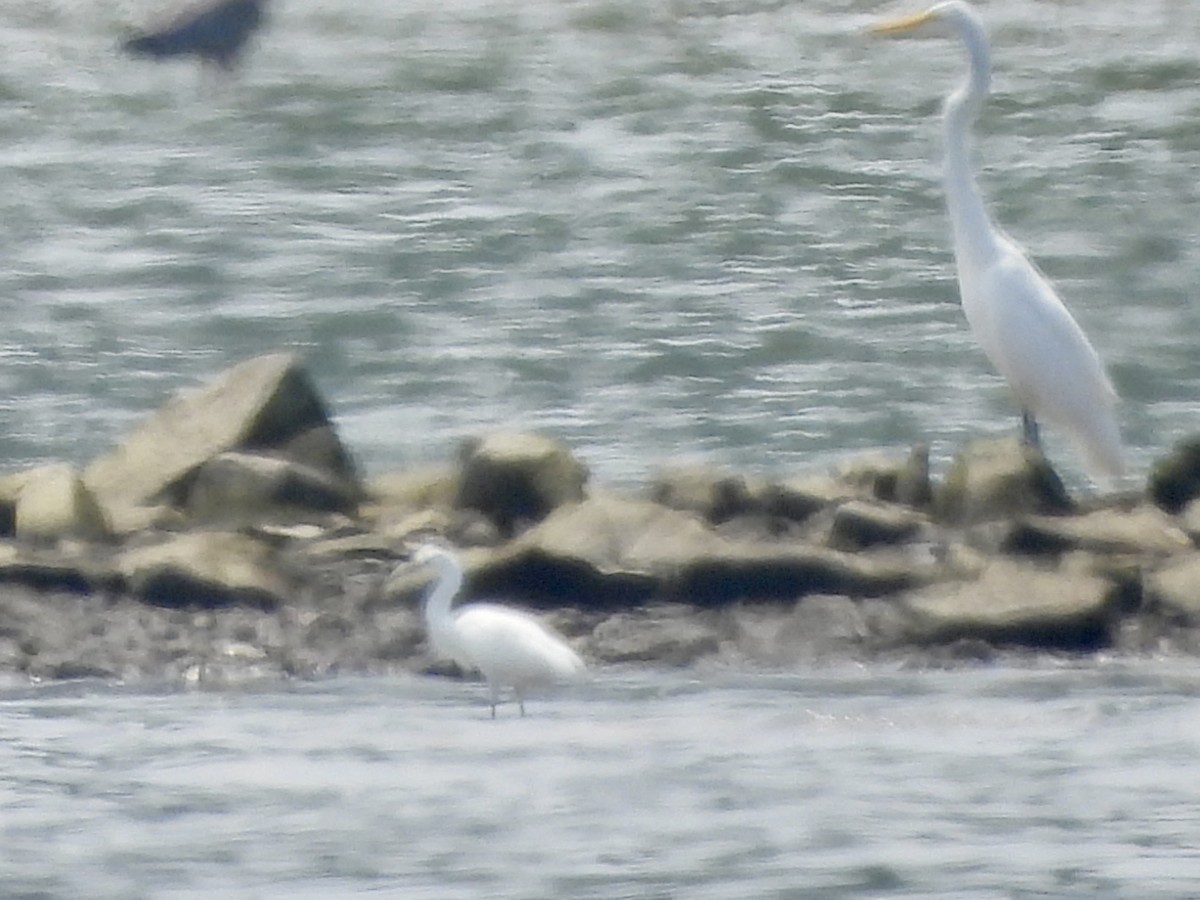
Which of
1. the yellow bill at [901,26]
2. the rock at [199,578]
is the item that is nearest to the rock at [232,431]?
the rock at [199,578]

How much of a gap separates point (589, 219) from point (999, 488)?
36.5ft

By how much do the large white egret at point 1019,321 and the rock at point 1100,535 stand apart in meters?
1.14

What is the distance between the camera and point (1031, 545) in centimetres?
1138

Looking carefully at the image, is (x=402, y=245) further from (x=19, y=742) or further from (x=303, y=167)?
(x=19, y=742)

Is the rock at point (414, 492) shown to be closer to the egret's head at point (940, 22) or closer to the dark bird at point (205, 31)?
the egret's head at point (940, 22)

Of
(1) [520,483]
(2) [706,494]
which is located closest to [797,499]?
(2) [706,494]

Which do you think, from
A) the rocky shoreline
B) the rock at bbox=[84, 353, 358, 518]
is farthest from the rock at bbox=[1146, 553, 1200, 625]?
the rock at bbox=[84, 353, 358, 518]

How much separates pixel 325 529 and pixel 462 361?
683 centimetres

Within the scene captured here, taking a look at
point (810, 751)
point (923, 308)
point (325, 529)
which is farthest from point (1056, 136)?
point (810, 751)

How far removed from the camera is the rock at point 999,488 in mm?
11844

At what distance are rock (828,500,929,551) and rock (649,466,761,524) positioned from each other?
0.40 metres

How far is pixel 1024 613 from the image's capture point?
34.8 ft

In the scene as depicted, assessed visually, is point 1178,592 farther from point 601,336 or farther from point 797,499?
point 601,336

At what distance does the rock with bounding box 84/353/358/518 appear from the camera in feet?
40.7
